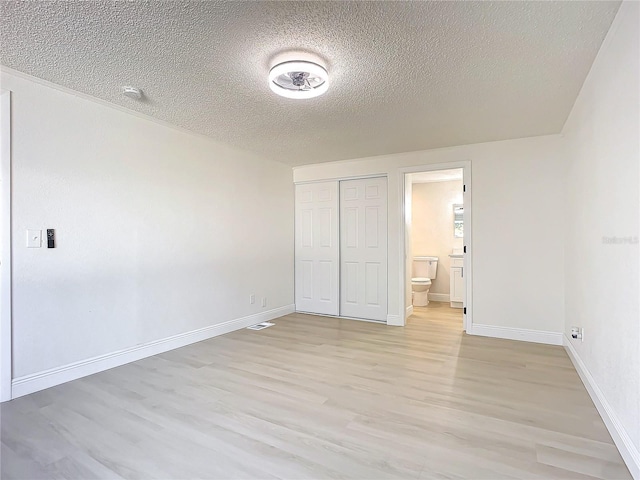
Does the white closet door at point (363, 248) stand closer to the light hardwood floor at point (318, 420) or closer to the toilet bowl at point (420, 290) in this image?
the toilet bowl at point (420, 290)

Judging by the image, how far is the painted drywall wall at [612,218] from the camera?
5.47 ft

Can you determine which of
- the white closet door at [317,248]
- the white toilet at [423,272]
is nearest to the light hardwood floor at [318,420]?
the white closet door at [317,248]

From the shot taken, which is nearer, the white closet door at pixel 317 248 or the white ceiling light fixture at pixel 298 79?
the white ceiling light fixture at pixel 298 79

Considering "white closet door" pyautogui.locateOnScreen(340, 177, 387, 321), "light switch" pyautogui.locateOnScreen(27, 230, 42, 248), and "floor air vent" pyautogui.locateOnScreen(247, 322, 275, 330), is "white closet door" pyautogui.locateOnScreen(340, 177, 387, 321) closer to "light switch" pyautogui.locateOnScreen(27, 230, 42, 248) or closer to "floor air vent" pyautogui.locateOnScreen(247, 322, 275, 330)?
"floor air vent" pyautogui.locateOnScreen(247, 322, 275, 330)

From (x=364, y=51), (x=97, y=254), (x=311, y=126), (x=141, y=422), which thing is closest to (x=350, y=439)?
(x=141, y=422)

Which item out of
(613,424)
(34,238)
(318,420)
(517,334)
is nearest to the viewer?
(613,424)

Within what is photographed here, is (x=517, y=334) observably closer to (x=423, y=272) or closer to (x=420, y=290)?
(x=420, y=290)

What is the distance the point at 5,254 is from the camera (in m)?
2.49

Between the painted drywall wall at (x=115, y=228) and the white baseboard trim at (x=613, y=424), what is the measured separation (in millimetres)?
3623

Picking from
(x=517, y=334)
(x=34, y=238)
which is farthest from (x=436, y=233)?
(x=34, y=238)

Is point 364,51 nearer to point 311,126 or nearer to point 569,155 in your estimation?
point 311,126

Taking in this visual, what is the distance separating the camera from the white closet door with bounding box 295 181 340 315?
5.35 m

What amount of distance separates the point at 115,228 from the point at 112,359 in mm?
1183

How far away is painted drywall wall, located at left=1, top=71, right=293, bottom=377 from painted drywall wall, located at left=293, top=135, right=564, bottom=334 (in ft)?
9.44
